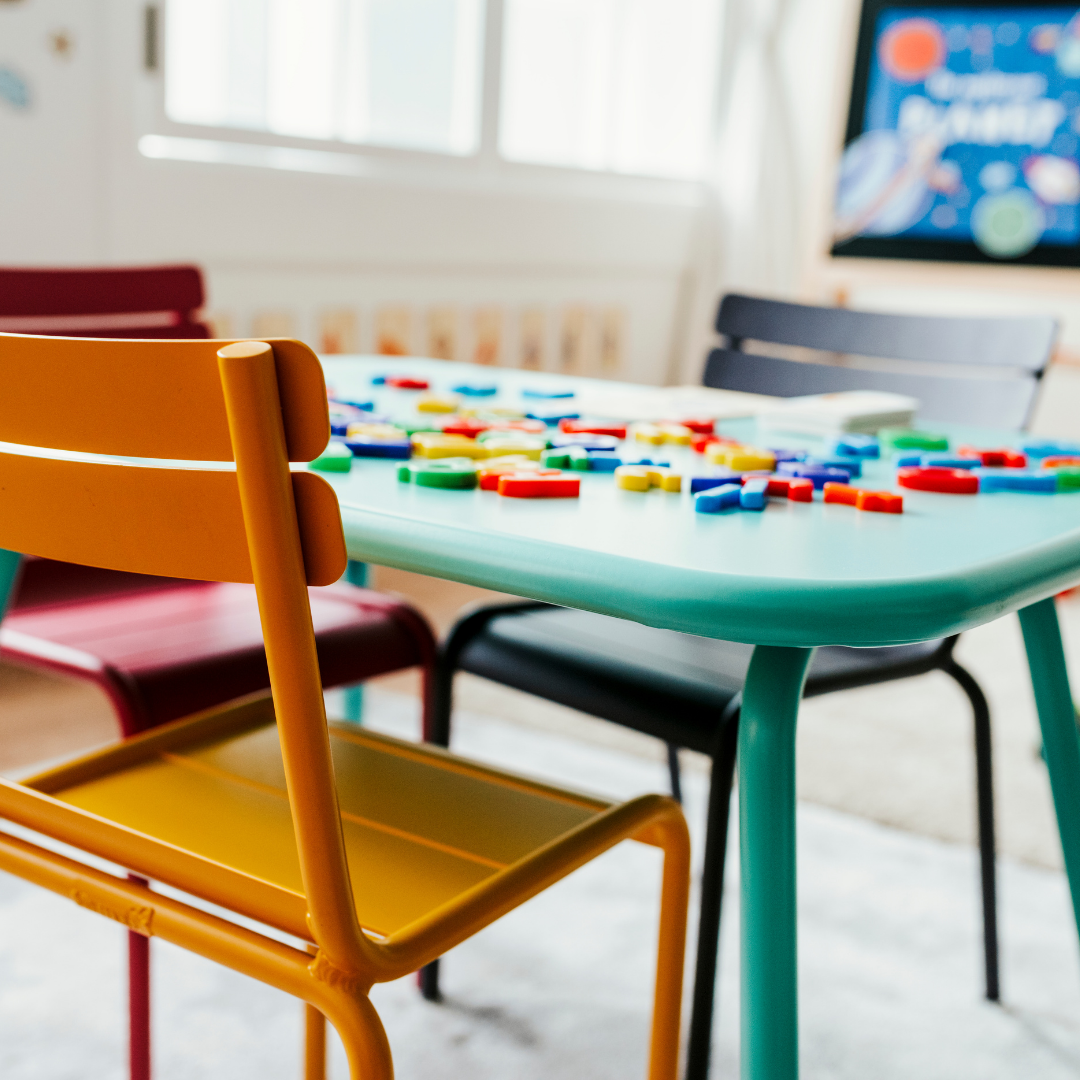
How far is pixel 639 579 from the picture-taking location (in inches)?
24.1

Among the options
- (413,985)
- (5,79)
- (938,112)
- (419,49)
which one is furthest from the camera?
(938,112)

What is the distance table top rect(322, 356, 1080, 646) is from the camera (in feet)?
1.95

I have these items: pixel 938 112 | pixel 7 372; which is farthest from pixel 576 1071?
pixel 938 112

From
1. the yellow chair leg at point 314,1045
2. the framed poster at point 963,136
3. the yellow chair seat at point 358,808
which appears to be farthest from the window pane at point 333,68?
the yellow chair leg at point 314,1045

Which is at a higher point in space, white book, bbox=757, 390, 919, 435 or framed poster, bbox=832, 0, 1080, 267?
framed poster, bbox=832, 0, 1080, 267

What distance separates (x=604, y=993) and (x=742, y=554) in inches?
32.7

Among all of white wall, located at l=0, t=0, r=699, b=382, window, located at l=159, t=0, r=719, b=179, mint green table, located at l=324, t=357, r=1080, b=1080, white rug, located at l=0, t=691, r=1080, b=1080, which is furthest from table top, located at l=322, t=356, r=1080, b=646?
window, located at l=159, t=0, r=719, b=179

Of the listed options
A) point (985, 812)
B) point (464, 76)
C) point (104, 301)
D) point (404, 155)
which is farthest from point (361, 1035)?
point (464, 76)

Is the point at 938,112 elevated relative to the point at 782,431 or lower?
elevated

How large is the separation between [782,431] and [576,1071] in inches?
25.3

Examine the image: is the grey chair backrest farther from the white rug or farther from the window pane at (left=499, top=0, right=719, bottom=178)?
the window pane at (left=499, top=0, right=719, bottom=178)

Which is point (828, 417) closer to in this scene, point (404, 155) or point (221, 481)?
point (221, 481)

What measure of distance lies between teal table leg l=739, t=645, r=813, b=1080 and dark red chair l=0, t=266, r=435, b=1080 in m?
0.54

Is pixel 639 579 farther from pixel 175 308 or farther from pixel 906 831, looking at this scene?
pixel 906 831
